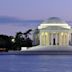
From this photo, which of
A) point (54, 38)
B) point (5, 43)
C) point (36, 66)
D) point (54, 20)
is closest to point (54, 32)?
point (54, 38)

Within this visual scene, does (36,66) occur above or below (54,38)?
below

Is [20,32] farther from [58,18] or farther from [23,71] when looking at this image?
[23,71]

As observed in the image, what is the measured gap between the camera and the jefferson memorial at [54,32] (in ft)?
437

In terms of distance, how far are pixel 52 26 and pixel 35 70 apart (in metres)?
77.2

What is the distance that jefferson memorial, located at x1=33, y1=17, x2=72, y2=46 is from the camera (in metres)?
133

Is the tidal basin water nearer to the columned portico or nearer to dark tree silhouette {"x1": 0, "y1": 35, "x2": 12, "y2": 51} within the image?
the columned portico

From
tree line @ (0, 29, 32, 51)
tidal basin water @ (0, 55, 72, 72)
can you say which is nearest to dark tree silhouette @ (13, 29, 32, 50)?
tree line @ (0, 29, 32, 51)

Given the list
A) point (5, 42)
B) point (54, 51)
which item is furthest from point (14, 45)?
point (54, 51)

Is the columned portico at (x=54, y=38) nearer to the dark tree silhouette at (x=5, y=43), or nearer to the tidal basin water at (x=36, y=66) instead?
the dark tree silhouette at (x=5, y=43)

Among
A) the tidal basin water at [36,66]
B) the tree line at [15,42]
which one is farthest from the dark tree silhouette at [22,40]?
the tidal basin water at [36,66]

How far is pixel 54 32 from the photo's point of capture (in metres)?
134

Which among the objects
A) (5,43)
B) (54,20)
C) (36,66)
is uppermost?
(54,20)

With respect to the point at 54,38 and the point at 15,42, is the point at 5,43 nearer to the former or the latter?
the point at 15,42

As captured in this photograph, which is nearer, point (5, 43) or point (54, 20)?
point (54, 20)
